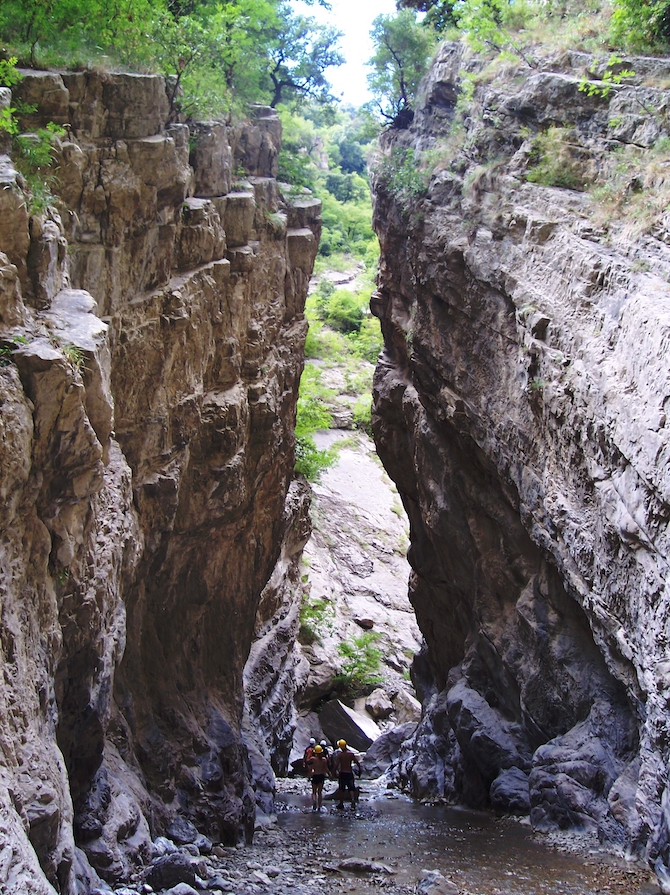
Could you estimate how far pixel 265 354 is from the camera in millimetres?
17641

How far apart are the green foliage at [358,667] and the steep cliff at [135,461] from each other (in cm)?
1122

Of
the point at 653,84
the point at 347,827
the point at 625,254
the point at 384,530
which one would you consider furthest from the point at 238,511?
the point at 384,530

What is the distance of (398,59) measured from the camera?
904 inches

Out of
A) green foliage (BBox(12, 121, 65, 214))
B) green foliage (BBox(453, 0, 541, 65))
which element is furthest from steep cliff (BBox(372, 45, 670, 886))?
green foliage (BBox(12, 121, 65, 214))

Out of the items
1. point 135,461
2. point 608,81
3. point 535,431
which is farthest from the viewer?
point 608,81

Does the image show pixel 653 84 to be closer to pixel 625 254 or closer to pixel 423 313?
pixel 625 254

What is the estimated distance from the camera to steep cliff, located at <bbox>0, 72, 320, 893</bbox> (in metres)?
7.36

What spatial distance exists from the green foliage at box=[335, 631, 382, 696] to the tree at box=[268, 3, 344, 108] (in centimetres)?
1887

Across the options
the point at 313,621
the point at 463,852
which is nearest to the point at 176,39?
the point at 463,852

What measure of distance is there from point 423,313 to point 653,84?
23.6 feet

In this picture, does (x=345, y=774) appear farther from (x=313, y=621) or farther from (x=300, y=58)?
(x=300, y=58)

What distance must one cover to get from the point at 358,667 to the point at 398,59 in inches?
794

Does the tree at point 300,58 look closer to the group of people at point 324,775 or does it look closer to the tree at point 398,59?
the tree at point 398,59

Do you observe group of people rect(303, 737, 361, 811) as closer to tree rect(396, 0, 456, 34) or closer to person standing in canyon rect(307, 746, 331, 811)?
person standing in canyon rect(307, 746, 331, 811)
